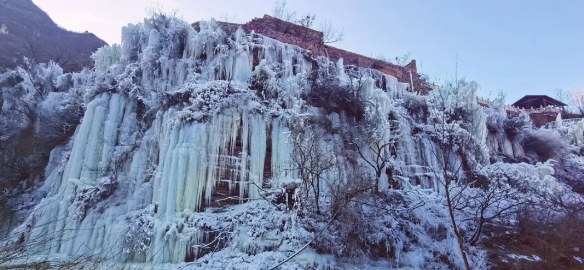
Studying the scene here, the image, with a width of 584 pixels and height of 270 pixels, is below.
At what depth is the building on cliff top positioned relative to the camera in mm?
18556

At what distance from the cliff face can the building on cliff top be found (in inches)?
601

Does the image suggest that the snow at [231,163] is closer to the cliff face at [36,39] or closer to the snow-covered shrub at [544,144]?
the snow-covered shrub at [544,144]

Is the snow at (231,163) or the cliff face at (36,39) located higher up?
the cliff face at (36,39)

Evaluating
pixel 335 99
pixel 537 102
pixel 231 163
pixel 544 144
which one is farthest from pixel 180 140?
pixel 537 102

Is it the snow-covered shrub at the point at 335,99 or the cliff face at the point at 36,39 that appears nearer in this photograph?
the snow-covered shrub at the point at 335,99

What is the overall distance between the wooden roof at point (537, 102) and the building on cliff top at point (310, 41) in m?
13.0

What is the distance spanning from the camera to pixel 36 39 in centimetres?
3419

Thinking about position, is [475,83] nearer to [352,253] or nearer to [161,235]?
[352,253]

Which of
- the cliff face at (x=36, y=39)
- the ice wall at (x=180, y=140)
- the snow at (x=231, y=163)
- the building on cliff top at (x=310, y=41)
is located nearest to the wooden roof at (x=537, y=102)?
the building on cliff top at (x=310, y=41)

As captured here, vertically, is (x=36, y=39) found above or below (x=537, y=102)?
above

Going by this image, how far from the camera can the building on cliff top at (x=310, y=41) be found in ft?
60.9

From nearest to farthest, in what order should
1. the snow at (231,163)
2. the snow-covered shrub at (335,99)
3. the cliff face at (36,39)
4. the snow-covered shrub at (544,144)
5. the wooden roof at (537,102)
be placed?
the snow at (231,163) < the snow-covered shrub at (335,99) < the snow-covered shrub at (544,144) < the cliff face at (36,39) < the wooden roof at (537,102)

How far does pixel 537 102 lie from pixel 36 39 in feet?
157

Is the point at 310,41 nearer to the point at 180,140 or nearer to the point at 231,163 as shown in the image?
the point at 231,163
